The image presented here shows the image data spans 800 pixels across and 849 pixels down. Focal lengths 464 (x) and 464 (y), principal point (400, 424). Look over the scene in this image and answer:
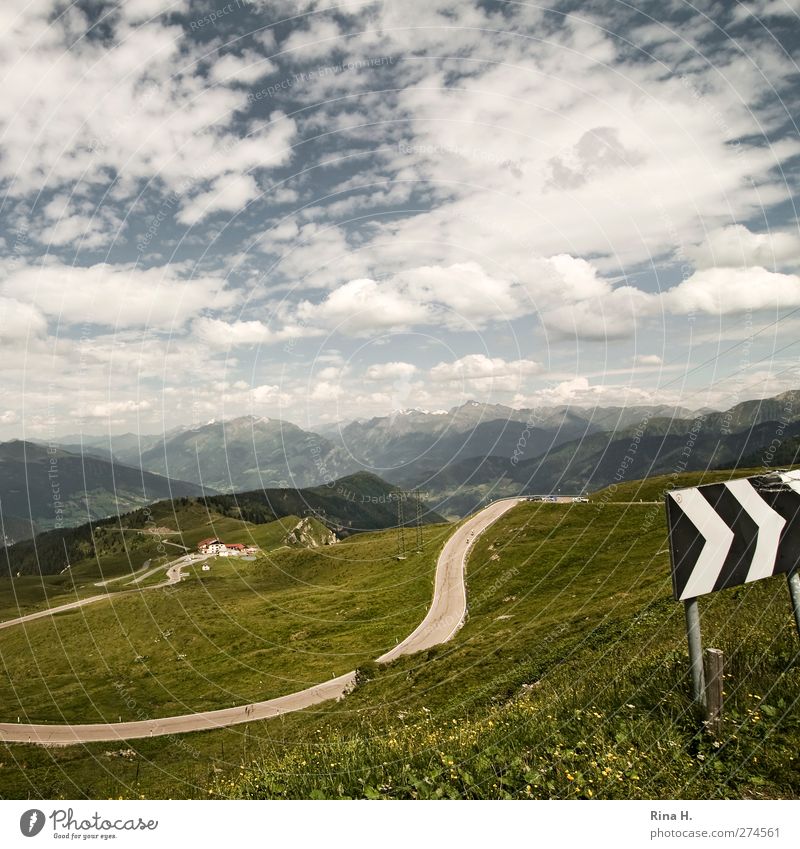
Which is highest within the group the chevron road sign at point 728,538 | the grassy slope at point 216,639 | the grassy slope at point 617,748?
the chevron road sign at point 728,538

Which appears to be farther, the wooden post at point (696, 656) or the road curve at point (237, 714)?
the road curve at point (237, 714)

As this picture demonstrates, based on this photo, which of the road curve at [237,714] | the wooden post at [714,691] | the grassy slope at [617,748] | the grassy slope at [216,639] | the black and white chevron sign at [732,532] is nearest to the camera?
the grassy slope at [617,748]

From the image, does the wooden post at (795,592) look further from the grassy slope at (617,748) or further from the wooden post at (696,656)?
the wooden post at (696,656)

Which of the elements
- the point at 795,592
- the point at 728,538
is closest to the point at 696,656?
the point at 728,538

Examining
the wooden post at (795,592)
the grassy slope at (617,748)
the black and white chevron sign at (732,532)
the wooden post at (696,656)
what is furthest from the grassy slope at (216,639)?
the black and white chevron sign at (732,532)

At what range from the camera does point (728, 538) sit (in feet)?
22.6

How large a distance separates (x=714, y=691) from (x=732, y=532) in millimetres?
2278

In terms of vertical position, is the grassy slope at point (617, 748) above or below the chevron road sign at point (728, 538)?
below

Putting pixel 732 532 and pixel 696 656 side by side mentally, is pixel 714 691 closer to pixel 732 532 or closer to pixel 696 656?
pixel 696 656

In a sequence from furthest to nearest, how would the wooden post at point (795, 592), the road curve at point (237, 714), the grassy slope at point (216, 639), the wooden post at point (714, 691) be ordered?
the grassy slope at point (216, 639)
the road curve at point (237, 714)
the wooden post at point (795, 592)
the wooden post at point (714, 691)

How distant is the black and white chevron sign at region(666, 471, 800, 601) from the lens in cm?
677

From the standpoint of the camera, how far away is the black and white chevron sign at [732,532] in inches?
267
